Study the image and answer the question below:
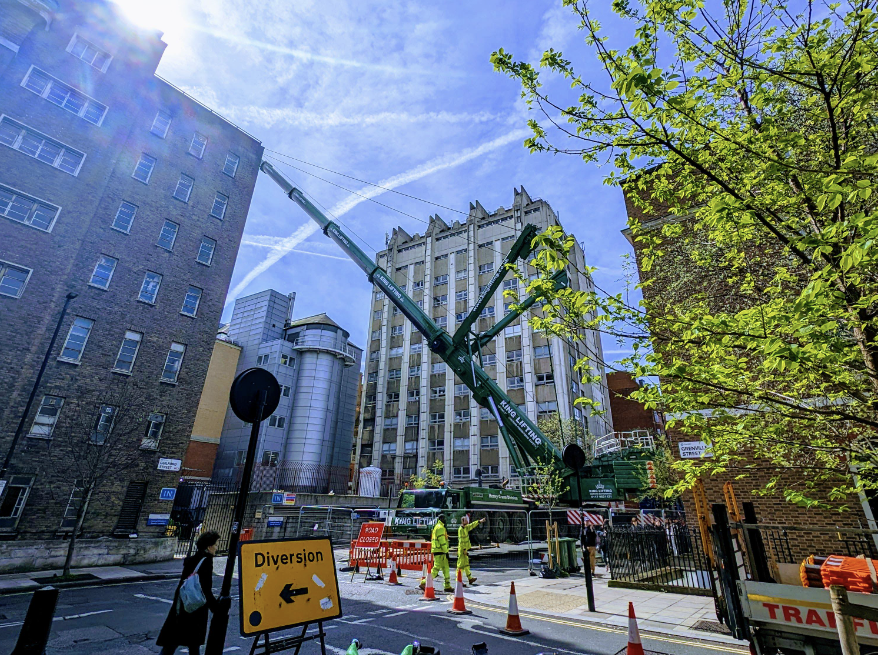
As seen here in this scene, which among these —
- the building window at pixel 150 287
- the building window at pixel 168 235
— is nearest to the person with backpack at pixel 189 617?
the building window at pixel 150 287

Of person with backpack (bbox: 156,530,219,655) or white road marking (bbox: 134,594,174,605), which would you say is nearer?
person with backpack (bbox: 156,530,219,655)

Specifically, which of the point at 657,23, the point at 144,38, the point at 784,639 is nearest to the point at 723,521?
the point at 784,639

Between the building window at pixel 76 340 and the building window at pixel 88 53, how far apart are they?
1354 centimetres

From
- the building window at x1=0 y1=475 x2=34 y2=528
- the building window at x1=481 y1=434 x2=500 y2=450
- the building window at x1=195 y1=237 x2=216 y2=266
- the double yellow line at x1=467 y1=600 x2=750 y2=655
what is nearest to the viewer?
the double yellow line at x1=467 y1=600 x2=750 y2=655

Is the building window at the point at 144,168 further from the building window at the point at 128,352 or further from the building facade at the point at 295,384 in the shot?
the building facade at the point at 295,384

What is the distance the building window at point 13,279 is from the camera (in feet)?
55.9

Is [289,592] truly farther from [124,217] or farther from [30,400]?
[124,217]

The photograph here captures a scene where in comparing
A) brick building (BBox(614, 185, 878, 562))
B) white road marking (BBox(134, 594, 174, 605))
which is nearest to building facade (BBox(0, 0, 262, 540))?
white road marking (BBox(134, 594, 174, 605))

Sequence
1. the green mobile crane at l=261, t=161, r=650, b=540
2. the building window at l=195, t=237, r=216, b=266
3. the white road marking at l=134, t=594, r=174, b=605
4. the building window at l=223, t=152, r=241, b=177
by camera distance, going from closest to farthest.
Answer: the white road marking at l=134, t=594, r=174, b=605 → the green mobile crane at l=261, t=161, r=650, b=540 → the building window at l=195, t=237, r=216, b=266 → the building window at l=223, t=152, r=241, b=177

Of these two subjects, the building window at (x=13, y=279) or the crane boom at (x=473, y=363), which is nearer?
the building window at (x=13, y=279)

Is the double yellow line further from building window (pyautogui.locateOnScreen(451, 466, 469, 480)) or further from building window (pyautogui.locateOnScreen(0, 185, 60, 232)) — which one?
building window (pyautogui.locateOnScreen(451, 466, 469, 480))

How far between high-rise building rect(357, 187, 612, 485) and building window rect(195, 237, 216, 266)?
77.2 ft

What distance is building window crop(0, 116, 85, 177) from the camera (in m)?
18.5

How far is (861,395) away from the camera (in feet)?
16.1
